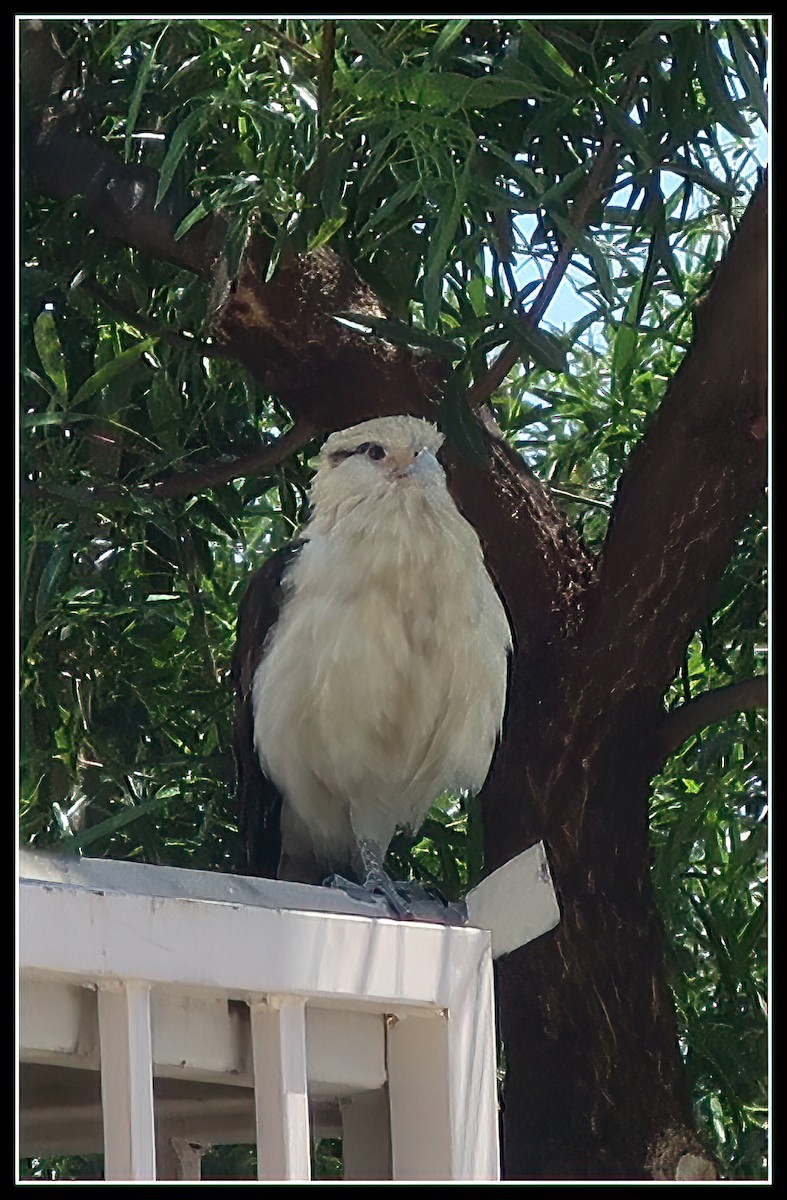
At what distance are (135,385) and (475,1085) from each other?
2034 mm

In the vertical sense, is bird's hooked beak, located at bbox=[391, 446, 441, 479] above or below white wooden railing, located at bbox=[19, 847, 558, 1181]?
above

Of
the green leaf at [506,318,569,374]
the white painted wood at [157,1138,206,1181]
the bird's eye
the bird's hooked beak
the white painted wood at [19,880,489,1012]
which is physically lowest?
the white painted wood at [157,1138,206,1181]

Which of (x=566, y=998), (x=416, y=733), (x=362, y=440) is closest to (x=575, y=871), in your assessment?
(x=566, y=998)

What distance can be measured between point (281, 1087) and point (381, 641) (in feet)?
3.84

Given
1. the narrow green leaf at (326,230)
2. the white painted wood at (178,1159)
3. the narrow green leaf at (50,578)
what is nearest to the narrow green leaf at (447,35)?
the narrow green leaf at (326,230)

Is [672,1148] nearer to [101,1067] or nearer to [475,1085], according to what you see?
[475,1085]

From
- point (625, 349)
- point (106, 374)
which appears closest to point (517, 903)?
point (106, 374)

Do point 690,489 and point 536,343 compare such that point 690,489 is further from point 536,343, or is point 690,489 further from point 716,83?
point 716,83

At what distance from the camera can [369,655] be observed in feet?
8.81

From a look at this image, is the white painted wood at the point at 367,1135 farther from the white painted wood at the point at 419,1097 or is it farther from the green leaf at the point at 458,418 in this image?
the green leaf at the point at 458,418

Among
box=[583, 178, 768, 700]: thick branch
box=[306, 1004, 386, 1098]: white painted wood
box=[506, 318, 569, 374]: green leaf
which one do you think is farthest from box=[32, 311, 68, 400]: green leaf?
box=[306, 1004, 386, 1098]: white painted wood

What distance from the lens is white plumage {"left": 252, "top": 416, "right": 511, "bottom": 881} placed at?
8.86 feet

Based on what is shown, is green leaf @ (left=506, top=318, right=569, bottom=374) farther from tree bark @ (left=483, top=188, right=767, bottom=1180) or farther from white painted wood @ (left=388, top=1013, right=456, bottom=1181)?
white painted wood @ (left=388, top=1013, right=456, bottom=1181)

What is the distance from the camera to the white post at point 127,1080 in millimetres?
1507
